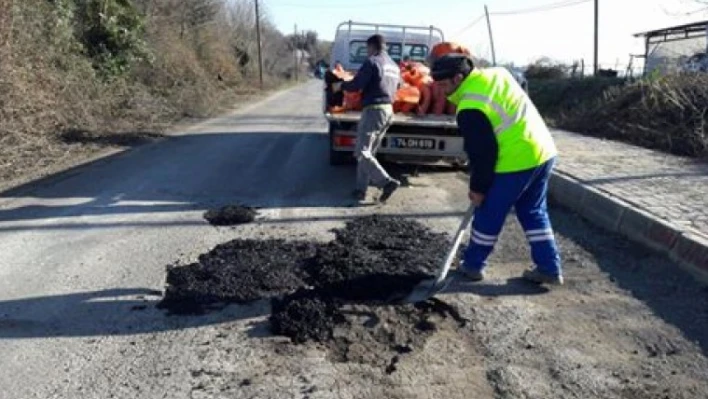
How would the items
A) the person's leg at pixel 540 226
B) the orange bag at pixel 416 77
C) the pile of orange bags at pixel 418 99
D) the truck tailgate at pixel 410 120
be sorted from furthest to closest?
the orange bag at pixel 416 77, the pile of orange bags at pixel 418 99, the truck tailgate at pixel 410 120, the person's leg at pixel 540 226

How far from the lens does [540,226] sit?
220 inches

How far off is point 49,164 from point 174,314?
296 inches

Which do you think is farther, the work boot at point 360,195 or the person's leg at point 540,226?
the work boot at point 360,195

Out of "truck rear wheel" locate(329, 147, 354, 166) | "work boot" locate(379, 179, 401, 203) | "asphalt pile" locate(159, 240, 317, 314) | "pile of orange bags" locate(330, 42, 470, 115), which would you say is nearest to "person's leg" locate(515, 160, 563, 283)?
"asphalt pile" locate(159, 240, 317, 314)

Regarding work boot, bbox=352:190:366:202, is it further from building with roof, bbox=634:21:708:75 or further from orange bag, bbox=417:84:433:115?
building with roof, bbox=634:21:708:75

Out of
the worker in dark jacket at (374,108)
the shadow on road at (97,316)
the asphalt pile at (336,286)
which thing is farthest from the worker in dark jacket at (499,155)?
the worker in dark jacket at (374,108)

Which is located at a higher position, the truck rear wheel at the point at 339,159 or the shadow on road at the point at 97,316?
the truck rear wheel at the point at 339,159

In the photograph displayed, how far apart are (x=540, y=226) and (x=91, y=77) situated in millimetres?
14615

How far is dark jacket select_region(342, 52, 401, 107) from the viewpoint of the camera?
327 inches

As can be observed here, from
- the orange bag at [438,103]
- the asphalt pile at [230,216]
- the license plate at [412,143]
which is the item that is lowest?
the asphalt pile at [230,216]

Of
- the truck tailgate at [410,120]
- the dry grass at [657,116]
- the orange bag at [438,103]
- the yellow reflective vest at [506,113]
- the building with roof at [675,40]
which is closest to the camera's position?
the yellow reflective vest at [506,113]

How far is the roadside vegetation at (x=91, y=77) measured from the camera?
12.5 metres

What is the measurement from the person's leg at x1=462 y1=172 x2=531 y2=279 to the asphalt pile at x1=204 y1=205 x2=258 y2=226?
269cm

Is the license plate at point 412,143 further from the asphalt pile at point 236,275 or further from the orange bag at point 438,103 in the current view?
the asphalt pile at point 236,275
